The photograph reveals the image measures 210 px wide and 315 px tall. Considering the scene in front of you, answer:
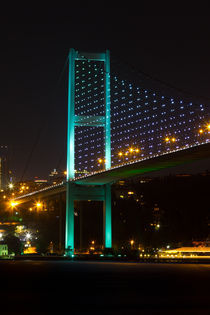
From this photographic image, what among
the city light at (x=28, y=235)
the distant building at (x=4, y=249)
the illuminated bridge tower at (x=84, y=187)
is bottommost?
the distant building at (x=4, y=249)

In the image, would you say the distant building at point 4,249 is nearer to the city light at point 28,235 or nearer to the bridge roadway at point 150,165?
the bridge roadway at point 150,165

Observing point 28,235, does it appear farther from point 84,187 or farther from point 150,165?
point 150,165

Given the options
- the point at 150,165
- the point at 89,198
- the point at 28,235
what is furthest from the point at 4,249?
the point at 28,235

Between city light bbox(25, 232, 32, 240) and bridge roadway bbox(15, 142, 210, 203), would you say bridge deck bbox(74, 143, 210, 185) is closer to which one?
bridge roadway bbox(15, 142, 210, 203)

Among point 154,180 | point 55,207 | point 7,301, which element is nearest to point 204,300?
point 7,301

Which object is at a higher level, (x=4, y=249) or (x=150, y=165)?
(x=150, y=165)

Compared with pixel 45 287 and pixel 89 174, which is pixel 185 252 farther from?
pixel 45 287

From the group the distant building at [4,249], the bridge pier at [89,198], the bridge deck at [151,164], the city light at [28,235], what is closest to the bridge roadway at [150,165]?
the bridge deck at [151,164]

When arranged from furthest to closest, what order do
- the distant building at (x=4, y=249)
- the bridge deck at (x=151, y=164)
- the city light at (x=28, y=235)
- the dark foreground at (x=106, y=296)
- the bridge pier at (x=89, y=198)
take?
the city light at (x=28, y=235) → the bridge pier at (x=89, y=198) → the distant building at (x=4, y=249) → the bridge deck at (x=151, y=164) → the dark foreground at (x=106, y=296)
